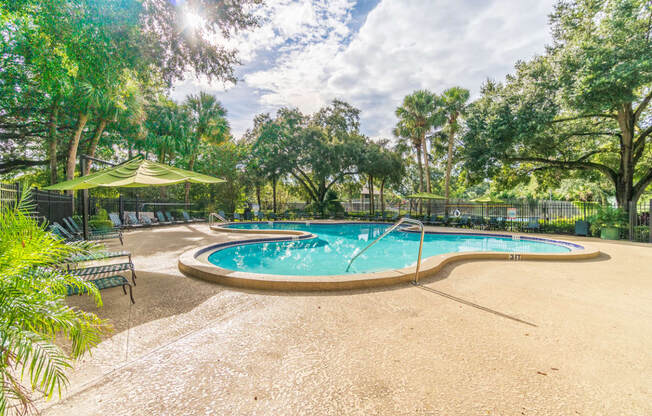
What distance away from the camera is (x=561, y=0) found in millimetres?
14297

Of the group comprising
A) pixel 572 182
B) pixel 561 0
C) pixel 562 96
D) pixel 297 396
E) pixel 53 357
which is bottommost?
pixel 297 396

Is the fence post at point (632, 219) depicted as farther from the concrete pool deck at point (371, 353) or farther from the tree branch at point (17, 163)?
the tree branch at point (17, 163)

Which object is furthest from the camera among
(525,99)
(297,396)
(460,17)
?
(525,99)

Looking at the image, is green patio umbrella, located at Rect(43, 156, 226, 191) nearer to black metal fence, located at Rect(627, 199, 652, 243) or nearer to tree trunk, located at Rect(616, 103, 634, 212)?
black metal fence, located at Rect(627, 199, 652, 243)

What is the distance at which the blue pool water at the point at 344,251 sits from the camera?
286 inches

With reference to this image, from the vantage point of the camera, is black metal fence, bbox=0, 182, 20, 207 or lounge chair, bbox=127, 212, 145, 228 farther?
lounge chair, bbox=127, 212, 145, 228

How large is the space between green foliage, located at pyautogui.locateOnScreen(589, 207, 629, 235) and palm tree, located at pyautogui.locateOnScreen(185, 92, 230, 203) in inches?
877

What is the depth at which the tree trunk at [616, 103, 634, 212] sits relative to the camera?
12.2 metres

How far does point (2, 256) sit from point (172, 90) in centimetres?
799

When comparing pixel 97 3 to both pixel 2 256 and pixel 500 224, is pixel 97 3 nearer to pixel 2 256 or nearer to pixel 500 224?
pixel 2 256

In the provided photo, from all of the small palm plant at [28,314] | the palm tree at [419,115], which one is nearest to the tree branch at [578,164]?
the palm tree at [419,115]

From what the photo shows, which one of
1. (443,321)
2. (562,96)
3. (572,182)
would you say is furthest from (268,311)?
(572,182)

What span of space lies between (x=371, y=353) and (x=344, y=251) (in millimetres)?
7360

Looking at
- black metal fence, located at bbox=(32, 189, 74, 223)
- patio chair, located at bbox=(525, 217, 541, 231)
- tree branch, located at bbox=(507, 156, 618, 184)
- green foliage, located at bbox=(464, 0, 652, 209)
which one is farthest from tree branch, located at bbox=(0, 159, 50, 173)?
Answer: patio chair, located at bbox=(525, 217, 541, 231)
